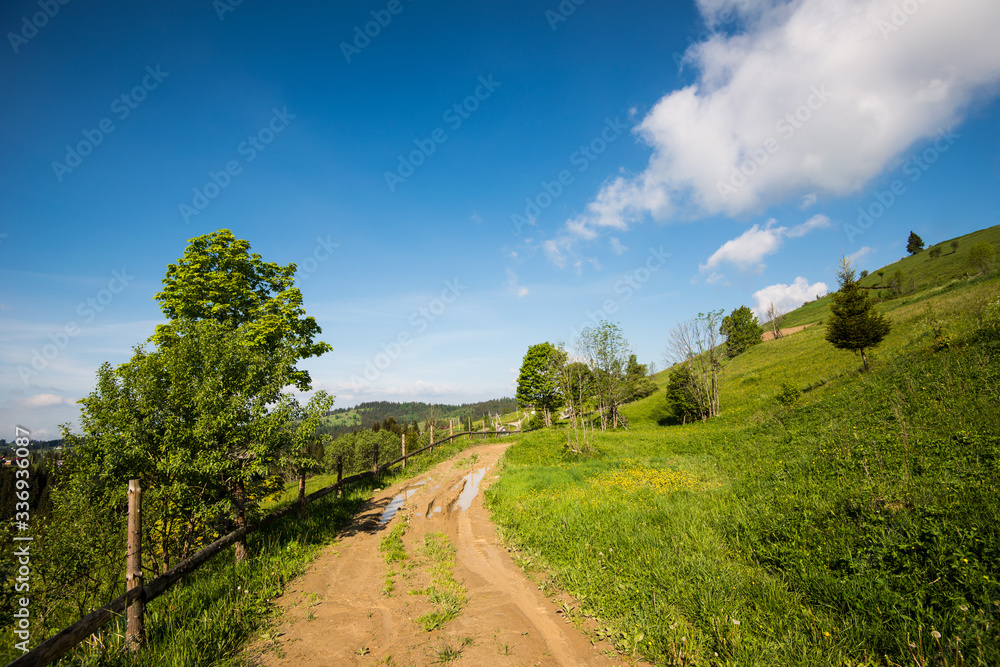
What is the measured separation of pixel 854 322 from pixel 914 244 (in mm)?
121147

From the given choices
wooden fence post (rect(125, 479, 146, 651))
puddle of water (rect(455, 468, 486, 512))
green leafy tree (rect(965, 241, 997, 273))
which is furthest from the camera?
green leafy tree (rect(965, 241, 997, 273))

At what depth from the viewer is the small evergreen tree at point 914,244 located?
9756cm

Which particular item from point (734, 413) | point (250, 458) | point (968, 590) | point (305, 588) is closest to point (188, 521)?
point (250, 458)

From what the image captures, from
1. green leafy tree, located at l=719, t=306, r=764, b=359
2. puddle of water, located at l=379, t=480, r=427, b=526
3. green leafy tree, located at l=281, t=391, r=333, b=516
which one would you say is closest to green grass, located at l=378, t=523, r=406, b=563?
puddle of water, located at l=379, t=480, r=427, b=526

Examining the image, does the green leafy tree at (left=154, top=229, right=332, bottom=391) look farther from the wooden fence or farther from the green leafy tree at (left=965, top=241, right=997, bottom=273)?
the green leafy tree at (left=965, top=241, right=997, bottom=273)

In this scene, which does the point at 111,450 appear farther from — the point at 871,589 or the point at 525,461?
the point at 525,461

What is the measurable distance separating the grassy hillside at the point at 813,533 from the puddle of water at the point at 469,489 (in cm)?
106

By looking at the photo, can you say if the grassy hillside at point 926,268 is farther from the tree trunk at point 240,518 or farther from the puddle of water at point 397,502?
the tree trunk at point 240,518

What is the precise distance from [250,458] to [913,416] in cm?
1743

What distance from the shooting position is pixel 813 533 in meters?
6.54

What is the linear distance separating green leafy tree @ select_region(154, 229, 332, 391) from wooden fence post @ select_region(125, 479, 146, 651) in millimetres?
7548

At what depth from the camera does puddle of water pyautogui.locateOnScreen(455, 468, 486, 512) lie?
1327cm

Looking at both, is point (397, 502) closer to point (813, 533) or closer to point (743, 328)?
point (813, 533)

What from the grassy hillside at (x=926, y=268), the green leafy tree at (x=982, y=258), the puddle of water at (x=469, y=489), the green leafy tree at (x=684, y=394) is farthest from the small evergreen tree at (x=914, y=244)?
the puddle of water at (x=469, y=489)
